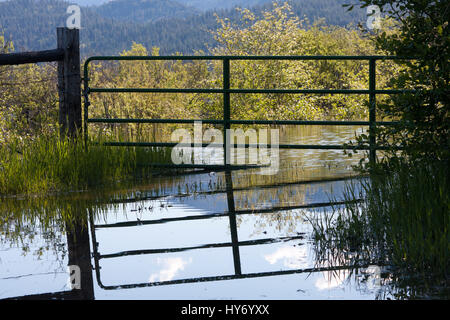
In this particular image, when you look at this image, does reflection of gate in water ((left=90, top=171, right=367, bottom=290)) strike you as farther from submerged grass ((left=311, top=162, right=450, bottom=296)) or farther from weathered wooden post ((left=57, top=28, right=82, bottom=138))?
weathered wooden post ((left=57, top=28, right=82, bottom=138))

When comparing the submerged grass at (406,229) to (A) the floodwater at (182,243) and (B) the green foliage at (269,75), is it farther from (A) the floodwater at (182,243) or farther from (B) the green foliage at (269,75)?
(B) the green foliage at (269,75)

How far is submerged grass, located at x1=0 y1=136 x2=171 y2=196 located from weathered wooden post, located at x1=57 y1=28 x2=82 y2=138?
1.13ft

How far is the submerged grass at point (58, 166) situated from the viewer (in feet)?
26.4

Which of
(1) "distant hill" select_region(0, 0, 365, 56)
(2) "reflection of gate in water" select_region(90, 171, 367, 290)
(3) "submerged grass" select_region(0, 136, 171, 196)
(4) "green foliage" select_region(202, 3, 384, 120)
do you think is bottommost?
(2) "reflection of gate in water" select_region(90, 171, 367, 290)

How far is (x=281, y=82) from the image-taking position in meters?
20.5

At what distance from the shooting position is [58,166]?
8328 millimetres

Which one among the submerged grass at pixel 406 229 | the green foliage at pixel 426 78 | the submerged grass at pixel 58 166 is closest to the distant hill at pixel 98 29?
the submerged grass at pixel 58 166

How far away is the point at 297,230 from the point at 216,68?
17.4 m

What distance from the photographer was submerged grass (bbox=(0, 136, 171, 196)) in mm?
8047

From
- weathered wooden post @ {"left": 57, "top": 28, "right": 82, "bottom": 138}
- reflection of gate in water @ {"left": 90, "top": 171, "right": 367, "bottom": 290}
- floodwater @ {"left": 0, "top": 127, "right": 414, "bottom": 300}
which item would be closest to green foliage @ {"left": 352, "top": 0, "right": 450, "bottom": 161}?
reflection of gate in water @ {"left": 90, "top": 171, "right": 367, "bottom": 290}

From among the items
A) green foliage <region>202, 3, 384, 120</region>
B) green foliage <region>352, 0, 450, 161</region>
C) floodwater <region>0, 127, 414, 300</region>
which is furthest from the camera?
green foliage <region>202, 3, 384, 120</region>
